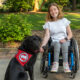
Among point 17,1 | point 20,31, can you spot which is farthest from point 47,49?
point 17,1

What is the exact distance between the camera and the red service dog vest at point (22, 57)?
2.69m

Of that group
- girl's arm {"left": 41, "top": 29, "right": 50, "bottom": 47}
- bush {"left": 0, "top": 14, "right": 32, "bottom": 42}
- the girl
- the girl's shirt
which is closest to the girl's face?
the girl

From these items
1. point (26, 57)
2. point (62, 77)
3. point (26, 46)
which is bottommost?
point (62, 77)

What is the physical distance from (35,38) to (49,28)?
0.75 m

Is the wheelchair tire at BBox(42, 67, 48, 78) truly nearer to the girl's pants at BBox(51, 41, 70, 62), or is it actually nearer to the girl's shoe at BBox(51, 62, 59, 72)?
the girl's shoe at BBox(51, 62, 59, 72)

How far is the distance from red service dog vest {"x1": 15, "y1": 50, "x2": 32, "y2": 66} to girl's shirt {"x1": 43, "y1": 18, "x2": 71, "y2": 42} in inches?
30.8

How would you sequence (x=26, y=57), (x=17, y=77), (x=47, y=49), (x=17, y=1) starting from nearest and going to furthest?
(x=17, y=77) → (x=26, y=57) → (x=47, y=49) → (x=17, y=1)

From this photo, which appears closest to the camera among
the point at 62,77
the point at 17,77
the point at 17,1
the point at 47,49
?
the point at 17,77

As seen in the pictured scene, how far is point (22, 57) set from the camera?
270 centimetres

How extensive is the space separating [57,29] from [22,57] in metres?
1.03

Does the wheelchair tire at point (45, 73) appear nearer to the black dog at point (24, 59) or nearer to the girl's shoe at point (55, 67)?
the girl's shoe at point (55, 67)

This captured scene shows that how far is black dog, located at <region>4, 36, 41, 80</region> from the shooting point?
8.20 feet

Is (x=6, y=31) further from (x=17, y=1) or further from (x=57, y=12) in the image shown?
(x=17, y=1)

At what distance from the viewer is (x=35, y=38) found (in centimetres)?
276
